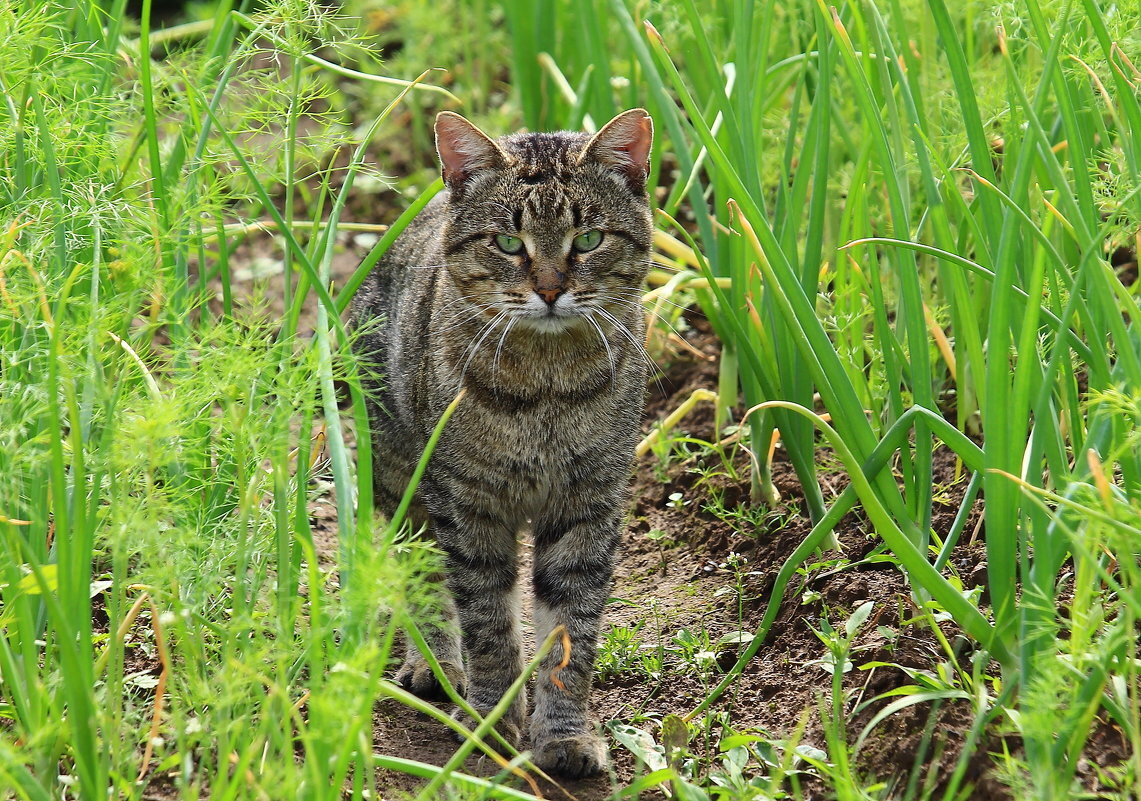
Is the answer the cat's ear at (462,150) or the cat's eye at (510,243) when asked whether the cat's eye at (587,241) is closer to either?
the cat's eye at (510,243)

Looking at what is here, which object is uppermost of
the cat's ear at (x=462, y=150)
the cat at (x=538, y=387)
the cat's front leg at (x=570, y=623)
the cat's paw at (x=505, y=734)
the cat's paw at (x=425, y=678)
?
the cat's ear at (x=462, y=150)

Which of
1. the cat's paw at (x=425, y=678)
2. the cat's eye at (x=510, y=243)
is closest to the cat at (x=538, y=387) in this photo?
the cat's eye at (x=510, y=243)

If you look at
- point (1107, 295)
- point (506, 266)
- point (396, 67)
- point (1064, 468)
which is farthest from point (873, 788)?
point (396, 67)

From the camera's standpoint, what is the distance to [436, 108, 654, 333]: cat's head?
2.48 metres

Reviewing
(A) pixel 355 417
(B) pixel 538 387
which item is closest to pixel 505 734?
(B) pixel 538 387

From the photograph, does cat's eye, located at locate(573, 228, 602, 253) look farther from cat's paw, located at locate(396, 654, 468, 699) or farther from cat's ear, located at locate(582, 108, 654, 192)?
cat's paw, located at locate(396, 654, 468, 699)

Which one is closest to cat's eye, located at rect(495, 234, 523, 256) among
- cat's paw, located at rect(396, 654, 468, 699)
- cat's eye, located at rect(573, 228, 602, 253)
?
cat's eye, located at rect(573, 228, 602, 253)

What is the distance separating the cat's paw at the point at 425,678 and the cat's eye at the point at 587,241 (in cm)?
102

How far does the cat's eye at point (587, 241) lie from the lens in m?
2.54

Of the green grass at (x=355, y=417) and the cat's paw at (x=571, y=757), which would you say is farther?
the cat's paw at (x=571, y=757)

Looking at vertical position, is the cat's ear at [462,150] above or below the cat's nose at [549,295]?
above

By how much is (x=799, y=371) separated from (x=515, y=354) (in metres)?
0.64

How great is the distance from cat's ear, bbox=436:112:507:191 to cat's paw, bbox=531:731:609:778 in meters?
1.23

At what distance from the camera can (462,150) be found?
2598 mm
